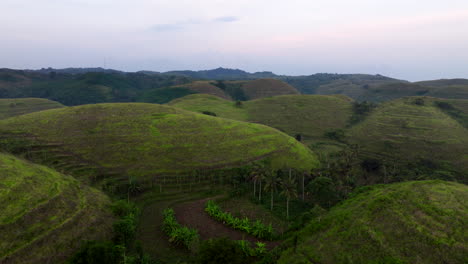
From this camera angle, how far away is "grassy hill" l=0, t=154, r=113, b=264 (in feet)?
132

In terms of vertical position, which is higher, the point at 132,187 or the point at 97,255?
the point at 97,255

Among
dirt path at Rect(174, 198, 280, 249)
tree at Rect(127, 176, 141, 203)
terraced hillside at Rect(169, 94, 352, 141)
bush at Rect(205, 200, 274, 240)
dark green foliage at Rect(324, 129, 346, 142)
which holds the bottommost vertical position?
dirt path at Rect(174, 198, 280, 249)

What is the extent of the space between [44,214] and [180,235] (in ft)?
87.3

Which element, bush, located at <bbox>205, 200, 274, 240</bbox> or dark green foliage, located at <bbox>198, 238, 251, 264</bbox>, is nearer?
dark green foliage, located at <bbox>198, 238, 251, 264</bbox>

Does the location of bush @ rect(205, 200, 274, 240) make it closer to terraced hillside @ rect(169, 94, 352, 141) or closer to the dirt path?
the dirt path

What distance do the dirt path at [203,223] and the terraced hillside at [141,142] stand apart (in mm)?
17662

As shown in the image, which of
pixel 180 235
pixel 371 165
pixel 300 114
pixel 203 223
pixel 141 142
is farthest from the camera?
pixel 300 114

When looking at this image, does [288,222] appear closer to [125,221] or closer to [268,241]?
[268,241]

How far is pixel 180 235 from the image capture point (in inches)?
1921

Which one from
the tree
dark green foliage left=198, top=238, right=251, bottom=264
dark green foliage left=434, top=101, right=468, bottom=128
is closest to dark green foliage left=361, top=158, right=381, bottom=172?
dark green foliage left=198, top=238, right=251, bottom=264

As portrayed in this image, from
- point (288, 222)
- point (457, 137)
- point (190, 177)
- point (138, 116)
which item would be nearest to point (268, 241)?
point (288, 222)

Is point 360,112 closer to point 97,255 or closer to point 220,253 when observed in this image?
point 220,253

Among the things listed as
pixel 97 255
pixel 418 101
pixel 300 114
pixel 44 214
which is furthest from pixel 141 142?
pixel 418 101

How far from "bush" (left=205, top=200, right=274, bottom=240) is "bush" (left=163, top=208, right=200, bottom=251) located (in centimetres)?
858
